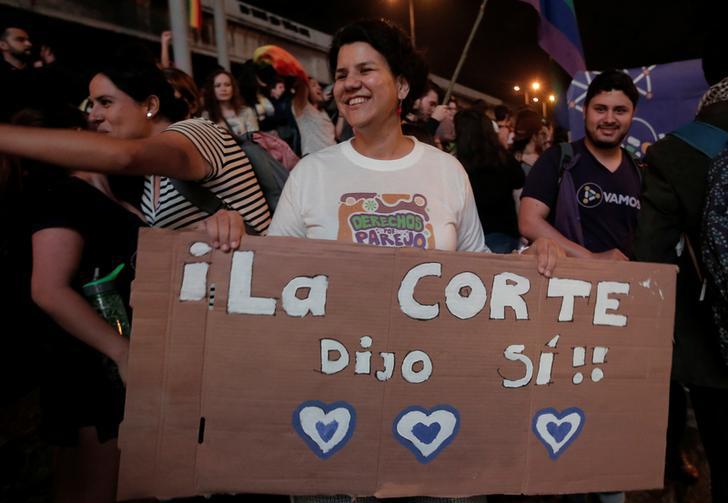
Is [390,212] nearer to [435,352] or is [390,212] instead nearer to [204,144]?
[435,352]

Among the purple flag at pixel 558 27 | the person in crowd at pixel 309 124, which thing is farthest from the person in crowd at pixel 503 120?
the person in crowd at pixel 309 124

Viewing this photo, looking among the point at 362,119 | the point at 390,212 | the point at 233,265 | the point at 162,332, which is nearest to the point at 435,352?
the point at 390,212

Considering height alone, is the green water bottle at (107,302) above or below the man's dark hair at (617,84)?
below

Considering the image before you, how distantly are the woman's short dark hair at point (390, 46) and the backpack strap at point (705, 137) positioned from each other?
0.97 m

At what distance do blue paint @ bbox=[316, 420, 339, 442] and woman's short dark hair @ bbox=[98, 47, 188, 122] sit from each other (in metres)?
1.37

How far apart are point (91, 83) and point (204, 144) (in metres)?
0.56

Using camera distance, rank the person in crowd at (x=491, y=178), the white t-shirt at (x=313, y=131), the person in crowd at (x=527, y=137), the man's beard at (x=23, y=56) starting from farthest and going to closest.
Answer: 1. the person in crowd at (x=527, y=137)
2. the white t-shirt at (x=313, y=131)
3. the man's beard at (x=23, y=56)
4. the person in crowd at (x=491, y=178)

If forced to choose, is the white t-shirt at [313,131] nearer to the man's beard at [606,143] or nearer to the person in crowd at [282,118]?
the person in crowd at [282,118]

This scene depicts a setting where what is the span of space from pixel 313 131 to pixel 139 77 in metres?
2.40


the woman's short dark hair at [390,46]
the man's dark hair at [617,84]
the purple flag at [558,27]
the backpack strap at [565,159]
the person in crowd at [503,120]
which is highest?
the purple flag at [558,27]

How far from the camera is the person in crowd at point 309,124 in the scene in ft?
14.0

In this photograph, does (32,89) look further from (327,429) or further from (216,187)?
(327,429)

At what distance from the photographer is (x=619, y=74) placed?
9.00 feet

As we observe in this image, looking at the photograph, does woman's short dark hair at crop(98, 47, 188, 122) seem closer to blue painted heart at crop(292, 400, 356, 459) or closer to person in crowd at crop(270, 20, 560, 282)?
person in crowd at crop(270, 20, 560, 282)
